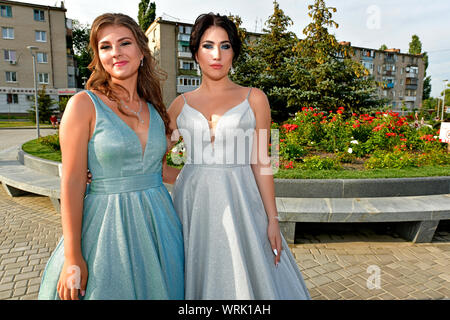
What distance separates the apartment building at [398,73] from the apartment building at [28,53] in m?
45.9

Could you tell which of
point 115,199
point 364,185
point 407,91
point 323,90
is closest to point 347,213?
point 364,185

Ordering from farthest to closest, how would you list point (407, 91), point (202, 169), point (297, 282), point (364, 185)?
point (407, 91) < point (364, 185) < point (297, 282) < point (202, 169)

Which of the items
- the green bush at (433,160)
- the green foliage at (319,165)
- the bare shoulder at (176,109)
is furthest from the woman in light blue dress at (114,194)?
the green bush at (433,160)

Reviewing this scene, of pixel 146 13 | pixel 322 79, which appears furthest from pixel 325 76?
pixel 146 13

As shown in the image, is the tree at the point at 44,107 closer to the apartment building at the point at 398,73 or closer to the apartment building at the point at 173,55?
the apartment building at the point at 173,55

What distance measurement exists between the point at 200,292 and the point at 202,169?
2.64 feet

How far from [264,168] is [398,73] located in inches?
2610

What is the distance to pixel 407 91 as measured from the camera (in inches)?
2383

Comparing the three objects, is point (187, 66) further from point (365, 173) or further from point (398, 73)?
point (398, 73)

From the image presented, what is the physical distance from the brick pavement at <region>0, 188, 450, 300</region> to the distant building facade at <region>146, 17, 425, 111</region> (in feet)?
35.5

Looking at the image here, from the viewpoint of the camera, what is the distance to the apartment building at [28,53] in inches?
1335

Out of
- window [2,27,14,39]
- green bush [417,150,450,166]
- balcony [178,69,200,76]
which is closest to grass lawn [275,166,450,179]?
green bush [417,150,450,166]

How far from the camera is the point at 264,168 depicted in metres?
2.13

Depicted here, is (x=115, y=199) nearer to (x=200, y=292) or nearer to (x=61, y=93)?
(x=200, y=292)
